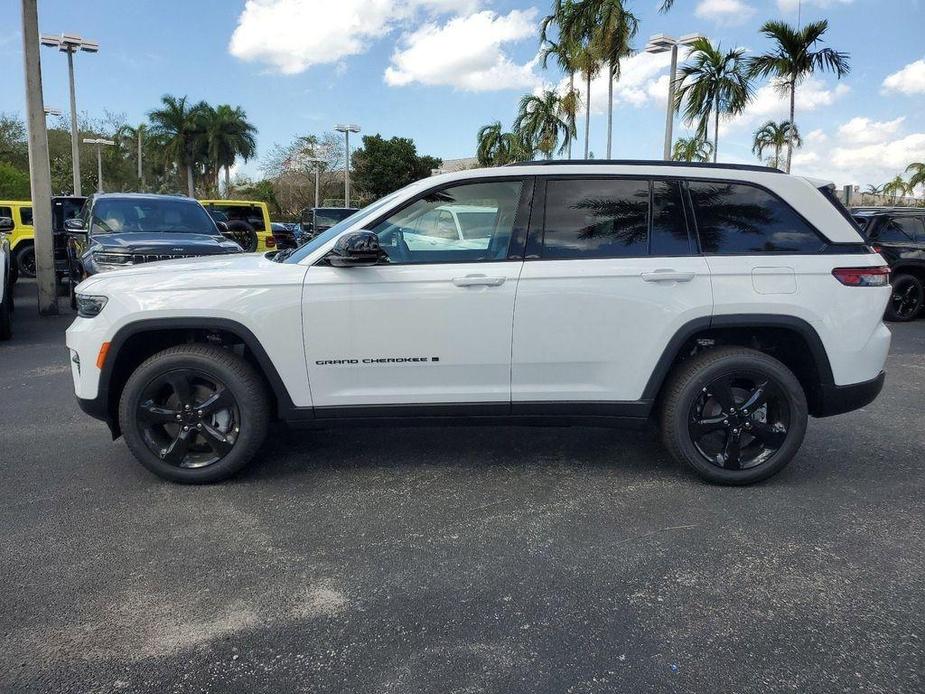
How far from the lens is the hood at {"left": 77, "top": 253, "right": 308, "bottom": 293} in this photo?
382 centimetres

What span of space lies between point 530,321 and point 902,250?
10008 millimetres

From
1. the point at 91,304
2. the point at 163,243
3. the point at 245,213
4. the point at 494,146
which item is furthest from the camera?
the point at 494,146

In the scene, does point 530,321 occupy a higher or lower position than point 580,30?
lower

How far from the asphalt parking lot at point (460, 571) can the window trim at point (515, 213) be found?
4.16 feet

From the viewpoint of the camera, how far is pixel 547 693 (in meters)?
2.31

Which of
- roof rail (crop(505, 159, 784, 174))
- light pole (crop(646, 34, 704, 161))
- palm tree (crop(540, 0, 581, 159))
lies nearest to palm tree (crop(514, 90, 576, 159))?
palm tree (crop(540, 0, 581, 159))

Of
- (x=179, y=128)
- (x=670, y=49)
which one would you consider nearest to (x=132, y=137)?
(x=179, y=128)

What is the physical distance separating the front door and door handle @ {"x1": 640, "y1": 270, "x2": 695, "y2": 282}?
2.29ft

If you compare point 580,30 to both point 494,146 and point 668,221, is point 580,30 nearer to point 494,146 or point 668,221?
point 494,146

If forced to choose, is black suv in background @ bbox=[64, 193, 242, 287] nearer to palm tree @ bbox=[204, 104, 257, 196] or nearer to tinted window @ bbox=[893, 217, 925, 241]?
tinted window @ bbox=[893, 217, 925, 241]

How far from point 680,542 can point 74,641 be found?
8.37 feet

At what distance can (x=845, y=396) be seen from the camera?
156 inches

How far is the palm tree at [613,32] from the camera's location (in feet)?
83.5

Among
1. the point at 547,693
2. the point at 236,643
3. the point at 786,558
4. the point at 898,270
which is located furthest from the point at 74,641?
the point at 898,270
